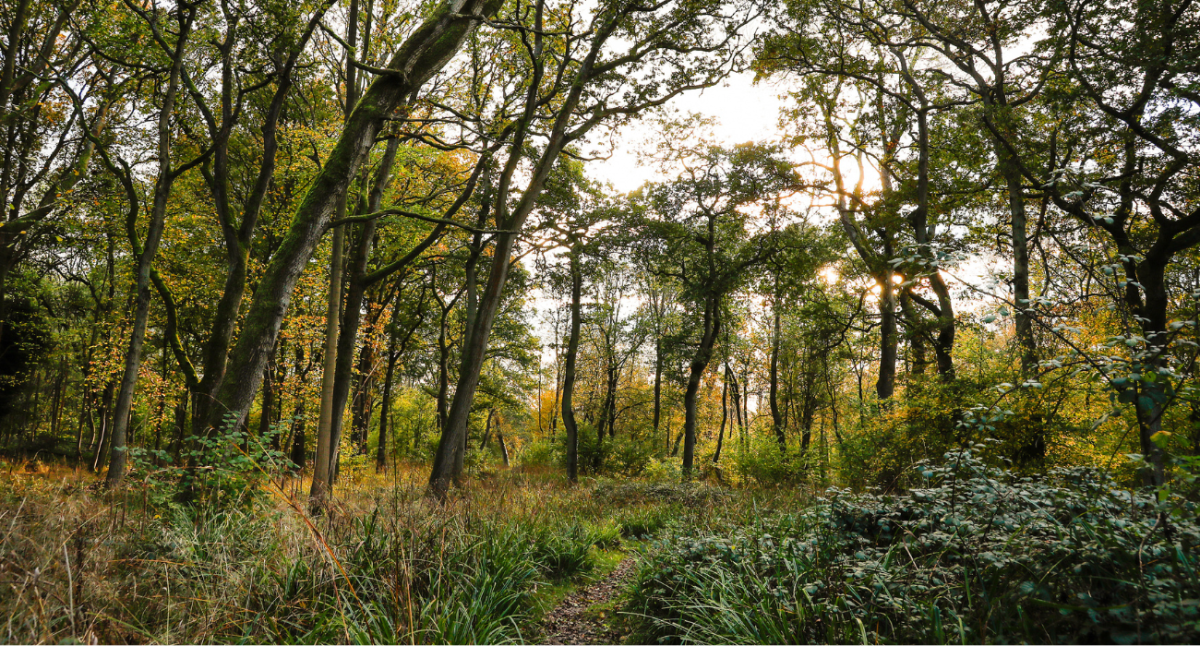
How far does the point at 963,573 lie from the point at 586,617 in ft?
9.64

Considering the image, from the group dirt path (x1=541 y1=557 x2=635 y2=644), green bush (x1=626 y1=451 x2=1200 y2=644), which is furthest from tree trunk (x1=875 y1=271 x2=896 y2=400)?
dirt path (x1=541 y1=557 x2=635 y2=644)

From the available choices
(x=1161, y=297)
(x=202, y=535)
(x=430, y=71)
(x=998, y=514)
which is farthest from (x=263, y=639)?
(x=1161, y=297)

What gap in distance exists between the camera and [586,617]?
4.32 m

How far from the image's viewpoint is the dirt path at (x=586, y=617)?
385 centimetres

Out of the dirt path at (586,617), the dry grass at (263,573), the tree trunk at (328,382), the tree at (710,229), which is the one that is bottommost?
the dirt path at (586,617)

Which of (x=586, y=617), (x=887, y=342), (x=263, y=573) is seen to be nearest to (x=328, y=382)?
(x=263, y=573)

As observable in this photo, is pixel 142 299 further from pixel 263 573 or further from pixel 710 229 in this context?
pixel 710 229

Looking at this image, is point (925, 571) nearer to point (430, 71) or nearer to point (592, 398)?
point (430, 71)

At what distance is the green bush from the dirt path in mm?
324

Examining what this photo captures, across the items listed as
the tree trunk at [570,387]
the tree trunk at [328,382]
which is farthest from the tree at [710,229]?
the tree trunk at [328,382]

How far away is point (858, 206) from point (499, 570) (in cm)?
1248

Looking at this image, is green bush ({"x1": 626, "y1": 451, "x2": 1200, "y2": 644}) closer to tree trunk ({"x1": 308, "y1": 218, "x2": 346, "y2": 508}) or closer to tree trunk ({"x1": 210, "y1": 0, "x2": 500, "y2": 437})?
tree trunk ({"x1": 210, "y1": 0, "x2": 500, "y2": 437})

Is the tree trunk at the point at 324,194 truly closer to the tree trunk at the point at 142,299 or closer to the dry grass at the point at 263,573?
the dry grass at the point at 263,573

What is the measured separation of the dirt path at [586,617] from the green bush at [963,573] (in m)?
0.32
